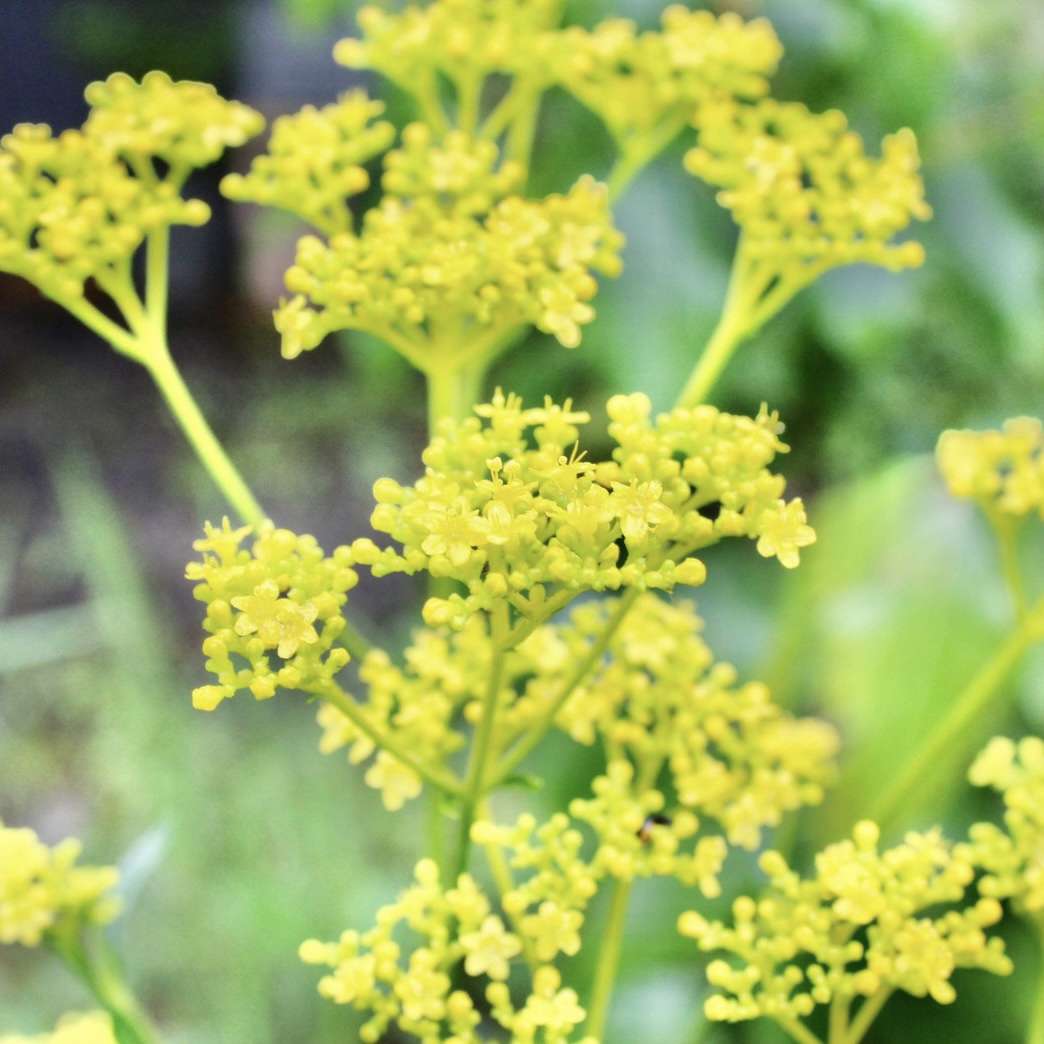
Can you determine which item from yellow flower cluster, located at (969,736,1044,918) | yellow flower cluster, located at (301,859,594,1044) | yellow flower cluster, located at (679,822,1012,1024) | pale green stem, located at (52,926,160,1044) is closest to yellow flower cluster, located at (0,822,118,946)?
pale green stem, located at (52,926,160,1044)

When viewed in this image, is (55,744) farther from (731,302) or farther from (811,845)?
(731,302)

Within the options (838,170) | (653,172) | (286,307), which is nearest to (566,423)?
(286,307)

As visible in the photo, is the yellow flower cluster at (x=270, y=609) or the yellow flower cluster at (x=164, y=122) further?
the yellow flower cluster at (x=164, y=122)

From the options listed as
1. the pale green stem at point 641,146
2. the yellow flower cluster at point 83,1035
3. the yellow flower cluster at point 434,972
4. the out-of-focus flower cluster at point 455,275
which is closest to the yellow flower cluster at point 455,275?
the out-of-focus flower cluster at point 455,275

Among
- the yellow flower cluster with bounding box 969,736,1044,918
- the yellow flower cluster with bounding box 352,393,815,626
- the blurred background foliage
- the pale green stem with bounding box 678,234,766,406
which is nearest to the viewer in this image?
the yellow flower cluster with bounding box 352,393,815,626

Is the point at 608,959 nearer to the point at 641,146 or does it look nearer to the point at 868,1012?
the point at 868,1012

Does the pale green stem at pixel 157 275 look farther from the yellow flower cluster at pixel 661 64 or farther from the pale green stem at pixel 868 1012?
the pale green stem at pixel 868 1012

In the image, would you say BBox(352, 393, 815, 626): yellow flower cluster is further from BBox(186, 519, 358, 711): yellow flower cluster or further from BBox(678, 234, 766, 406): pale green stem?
BBox(678, 234, 766, 406): pale green stem
